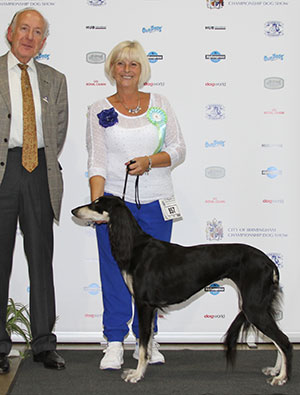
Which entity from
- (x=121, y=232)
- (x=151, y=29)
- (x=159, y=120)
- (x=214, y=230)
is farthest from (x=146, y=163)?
(x=151, y=29)

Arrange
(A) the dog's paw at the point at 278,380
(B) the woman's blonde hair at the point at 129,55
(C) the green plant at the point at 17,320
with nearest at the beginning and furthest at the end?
(A) the dog's paw at the point at 278,380 → (B) the woman's blonde hair at the point at 129,55 → (C) the green plant at the point at 17,320

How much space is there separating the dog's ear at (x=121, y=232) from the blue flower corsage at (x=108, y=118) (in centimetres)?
60

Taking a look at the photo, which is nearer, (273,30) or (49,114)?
(49,114)

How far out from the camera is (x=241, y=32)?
466 centimetres

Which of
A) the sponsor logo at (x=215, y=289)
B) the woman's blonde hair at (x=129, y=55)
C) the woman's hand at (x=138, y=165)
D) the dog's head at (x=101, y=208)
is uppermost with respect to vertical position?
the woman's blonde hair at (x=129, y=55)

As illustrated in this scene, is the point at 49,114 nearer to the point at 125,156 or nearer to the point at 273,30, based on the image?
the point at 125,156

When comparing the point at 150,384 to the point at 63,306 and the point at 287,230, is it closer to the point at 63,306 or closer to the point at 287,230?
the point at 63,306

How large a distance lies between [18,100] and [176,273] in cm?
157

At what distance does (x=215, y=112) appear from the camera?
15.4 ft

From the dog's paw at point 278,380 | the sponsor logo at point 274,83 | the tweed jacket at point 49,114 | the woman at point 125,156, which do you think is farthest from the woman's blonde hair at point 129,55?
the dog's paw at point 278,380

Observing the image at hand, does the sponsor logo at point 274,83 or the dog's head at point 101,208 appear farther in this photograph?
the sponsor logo at point 274,83

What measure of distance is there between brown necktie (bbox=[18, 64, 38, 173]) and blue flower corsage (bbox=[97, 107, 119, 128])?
46 centimetres

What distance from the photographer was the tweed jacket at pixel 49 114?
355 cm

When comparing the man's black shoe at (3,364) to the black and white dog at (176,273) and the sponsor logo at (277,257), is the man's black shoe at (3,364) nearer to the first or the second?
the black and white dog at (176,273)
